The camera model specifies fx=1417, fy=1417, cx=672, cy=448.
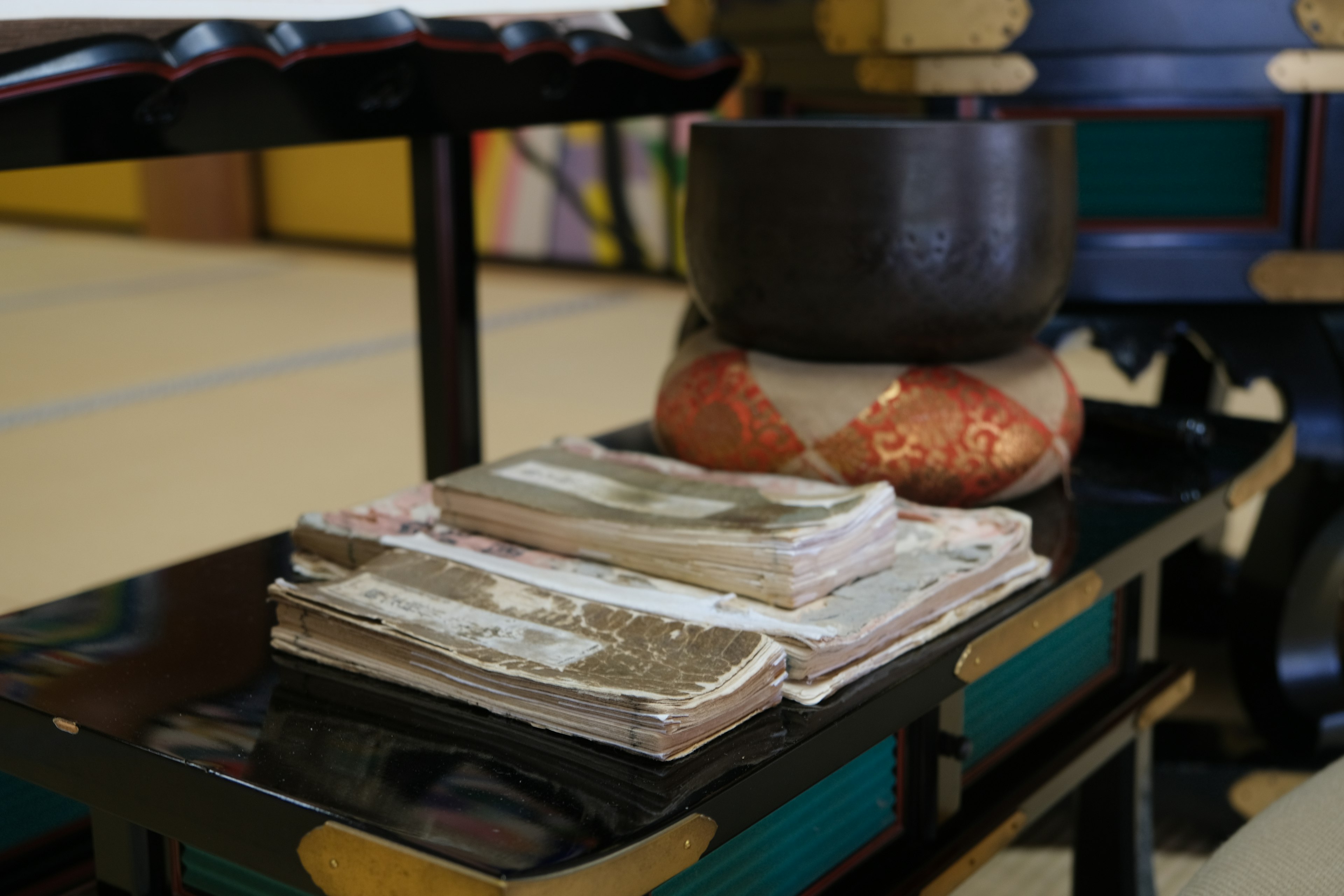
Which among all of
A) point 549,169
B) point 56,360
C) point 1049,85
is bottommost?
point 56,360

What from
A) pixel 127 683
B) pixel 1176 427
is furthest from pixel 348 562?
pixel 1176 427

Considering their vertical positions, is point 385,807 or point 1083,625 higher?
point 385,807

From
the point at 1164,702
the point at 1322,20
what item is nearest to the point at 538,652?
the point at 1164,702

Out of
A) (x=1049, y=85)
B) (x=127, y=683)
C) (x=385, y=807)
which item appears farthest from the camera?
(x=1049, y=85)

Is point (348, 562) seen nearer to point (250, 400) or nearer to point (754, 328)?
point (754, 328)

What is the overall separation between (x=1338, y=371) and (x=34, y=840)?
120 centimetres

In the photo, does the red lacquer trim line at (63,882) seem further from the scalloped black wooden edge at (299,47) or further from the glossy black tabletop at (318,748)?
the scalloped black wooden edge at (299,47)

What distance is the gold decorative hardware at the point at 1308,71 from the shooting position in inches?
50.4

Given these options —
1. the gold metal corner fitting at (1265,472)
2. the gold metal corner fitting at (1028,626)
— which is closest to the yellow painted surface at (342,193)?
the gold metal corner fitting at (1265,472)

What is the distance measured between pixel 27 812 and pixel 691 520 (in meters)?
0.40

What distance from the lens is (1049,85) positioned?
4.32 ft

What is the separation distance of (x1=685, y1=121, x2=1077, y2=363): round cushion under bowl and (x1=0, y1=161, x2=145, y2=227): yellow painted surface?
→ 5063 mm

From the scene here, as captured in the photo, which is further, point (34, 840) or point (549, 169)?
point (549, 169)

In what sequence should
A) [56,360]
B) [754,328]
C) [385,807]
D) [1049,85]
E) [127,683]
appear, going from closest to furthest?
[385,807], [127,683], [754,328], [1049,85], [56,360]
